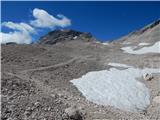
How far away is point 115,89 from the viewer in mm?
31266

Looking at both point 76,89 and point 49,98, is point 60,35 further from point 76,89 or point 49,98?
point 49,98

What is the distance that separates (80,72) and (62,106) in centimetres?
1820

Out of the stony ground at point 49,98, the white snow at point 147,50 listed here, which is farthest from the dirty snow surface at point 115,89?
the white snow at point 147,50

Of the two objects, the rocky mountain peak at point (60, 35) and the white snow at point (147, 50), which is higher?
the rocky mountain peak at point (60, 35)

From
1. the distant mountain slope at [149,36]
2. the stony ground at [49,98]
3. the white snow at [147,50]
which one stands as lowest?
the stony ground at [49,98]

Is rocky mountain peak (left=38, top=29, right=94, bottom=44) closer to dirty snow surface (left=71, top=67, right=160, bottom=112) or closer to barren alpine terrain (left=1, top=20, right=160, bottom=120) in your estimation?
barren alpine terrain (left=1, top=20, right=160, bottom=120)

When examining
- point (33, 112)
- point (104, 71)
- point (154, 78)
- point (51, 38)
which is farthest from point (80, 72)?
point (51, 38)

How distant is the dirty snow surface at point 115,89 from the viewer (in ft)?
90.9

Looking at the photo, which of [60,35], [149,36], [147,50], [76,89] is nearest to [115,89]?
[76,89]

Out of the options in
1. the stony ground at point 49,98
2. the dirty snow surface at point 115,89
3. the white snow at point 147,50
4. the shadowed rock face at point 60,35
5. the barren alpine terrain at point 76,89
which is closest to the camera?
the stony ground at point 49,98

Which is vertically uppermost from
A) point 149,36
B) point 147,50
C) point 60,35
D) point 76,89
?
point 60,35

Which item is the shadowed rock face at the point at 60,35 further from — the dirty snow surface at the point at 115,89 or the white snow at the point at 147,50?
the dirty snow surface at the point at 115,89

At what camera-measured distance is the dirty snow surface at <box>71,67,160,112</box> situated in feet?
90.9

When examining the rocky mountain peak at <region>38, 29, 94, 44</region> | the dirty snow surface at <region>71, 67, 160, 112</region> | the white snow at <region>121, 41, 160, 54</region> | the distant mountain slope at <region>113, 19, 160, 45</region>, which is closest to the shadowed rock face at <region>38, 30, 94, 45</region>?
the rocky mountain peak at <region>38, 29, 94, 44</region>
